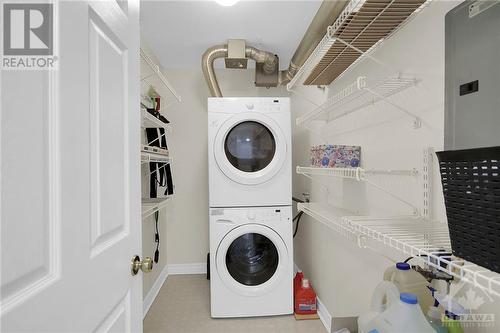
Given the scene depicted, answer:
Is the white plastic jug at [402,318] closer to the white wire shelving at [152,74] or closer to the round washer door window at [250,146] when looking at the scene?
the round washer door window at [250,146]

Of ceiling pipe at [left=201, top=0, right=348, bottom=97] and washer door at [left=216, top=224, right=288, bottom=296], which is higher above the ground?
ceiling pipe at [left=201, top=0, right=348, bottom=97]

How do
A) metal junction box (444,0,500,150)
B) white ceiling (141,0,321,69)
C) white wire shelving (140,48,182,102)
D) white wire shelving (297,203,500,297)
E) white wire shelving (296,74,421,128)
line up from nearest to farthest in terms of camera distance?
white wire shelving (297,203,500,297) < metal junction box (444,0,500,150) < white wire shelving (296,74,421,128) < white wire shelving (140,48,182,102) < white ceiling (141,0,321,69)

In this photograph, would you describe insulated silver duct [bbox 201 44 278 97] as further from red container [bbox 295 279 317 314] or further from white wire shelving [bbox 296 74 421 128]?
red container [bbox 295 279 317 314]

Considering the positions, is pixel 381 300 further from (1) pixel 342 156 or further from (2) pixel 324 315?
A: (2) pixel 324 315

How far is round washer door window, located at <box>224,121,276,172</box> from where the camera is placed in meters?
2.24

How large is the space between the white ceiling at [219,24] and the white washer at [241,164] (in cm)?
61

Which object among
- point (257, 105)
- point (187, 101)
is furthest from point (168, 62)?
point (257, 105)

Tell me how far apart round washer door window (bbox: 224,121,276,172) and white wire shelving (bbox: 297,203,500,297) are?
102 cm

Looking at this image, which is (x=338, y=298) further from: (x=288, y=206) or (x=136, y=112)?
(x=136, y=112)

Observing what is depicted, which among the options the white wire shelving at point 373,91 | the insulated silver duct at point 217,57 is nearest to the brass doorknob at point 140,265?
the white wire shelving at point 373,91

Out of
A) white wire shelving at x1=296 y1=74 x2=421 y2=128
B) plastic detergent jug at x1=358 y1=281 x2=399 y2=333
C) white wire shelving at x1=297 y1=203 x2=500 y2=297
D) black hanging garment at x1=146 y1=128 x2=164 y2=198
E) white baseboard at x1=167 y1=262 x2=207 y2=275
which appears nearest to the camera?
white wire shelving at x1=297 y1=203 x2=500 y2=297
